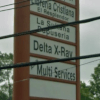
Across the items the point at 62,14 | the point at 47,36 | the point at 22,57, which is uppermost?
the point at 62,14

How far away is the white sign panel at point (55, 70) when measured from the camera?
48.2 feet

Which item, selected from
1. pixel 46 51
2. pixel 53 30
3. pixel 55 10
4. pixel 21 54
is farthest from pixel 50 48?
pixel 55 10

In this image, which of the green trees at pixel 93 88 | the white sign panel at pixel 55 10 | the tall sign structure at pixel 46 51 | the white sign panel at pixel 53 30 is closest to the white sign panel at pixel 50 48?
the tall sign structure at pixel 46 51

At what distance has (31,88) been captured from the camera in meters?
14.5

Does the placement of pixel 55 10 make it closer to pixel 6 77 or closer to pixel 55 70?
pixel 55 70

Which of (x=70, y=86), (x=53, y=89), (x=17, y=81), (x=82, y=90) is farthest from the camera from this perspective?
(x=82, y=90)

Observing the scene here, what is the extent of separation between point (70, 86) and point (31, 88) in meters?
2.53

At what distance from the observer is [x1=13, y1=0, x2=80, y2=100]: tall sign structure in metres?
14.4

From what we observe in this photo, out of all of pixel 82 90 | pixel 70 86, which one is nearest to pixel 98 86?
pixel 82 90

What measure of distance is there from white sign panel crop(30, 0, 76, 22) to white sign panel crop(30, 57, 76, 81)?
2038 mm

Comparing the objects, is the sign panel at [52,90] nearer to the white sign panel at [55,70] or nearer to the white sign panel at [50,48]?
the white sign panel at [55,70]

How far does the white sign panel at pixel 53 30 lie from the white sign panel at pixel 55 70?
1.19m

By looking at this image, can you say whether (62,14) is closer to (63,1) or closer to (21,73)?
(63,1)

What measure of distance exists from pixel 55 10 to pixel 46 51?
1.94 metres
